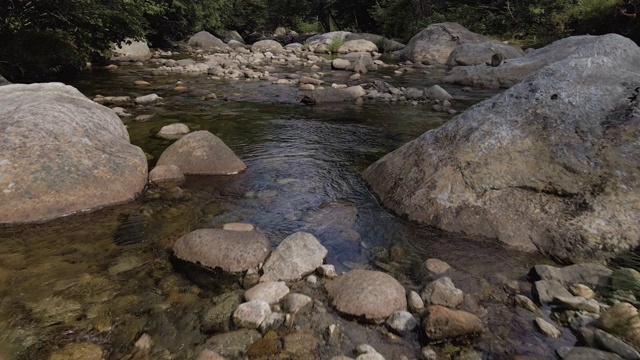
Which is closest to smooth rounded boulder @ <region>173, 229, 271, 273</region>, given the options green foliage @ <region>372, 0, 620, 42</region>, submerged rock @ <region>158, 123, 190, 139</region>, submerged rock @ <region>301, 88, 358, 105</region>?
submerged rock @ <region>158, 123, 190, 139</region>

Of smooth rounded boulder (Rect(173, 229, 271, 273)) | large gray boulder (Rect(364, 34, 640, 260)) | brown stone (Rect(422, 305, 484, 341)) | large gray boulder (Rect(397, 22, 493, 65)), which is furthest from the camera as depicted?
large gray boulder (Rect(397, 22, 493, 65))

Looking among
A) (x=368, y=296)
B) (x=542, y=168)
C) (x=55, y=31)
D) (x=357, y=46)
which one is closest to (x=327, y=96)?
(x=55, y=31)

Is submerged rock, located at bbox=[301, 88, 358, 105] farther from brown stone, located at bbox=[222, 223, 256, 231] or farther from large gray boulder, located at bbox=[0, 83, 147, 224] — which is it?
brown stone, located at bbox=[222, 223, 256, 231]

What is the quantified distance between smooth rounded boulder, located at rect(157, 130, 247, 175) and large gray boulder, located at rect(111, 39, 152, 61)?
12.0 meters

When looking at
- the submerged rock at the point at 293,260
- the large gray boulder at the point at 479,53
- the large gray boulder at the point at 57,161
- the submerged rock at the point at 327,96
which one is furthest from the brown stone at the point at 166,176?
the large gray boulder at the point at 479,53

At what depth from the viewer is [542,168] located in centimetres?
393

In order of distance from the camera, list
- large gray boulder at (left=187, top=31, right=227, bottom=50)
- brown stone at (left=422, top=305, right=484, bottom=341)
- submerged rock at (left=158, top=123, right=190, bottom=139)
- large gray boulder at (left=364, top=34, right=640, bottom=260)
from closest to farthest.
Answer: brown stone at (left=422, top=305, right=484, bottom=341) → large gray boulder at (left=364, top=34, right=640, bottom=260) → submerged rock at (left=158, top=123, right=190, bottom=139) → large gray boulder at (left=187, top=31, right=227, bottom=50)

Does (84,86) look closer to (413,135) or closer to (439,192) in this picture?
(413,135)

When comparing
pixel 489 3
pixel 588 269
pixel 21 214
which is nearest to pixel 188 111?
pixel 21 214

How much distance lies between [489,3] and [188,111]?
20386mm

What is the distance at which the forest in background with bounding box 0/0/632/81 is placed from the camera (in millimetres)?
9648

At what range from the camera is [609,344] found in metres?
2.38

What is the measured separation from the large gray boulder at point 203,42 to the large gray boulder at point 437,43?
959 centimetres

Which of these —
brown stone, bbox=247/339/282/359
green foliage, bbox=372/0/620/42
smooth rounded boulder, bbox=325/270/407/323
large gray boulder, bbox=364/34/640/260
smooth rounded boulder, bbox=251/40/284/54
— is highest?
green foliage, bbox=372/0/620/42
